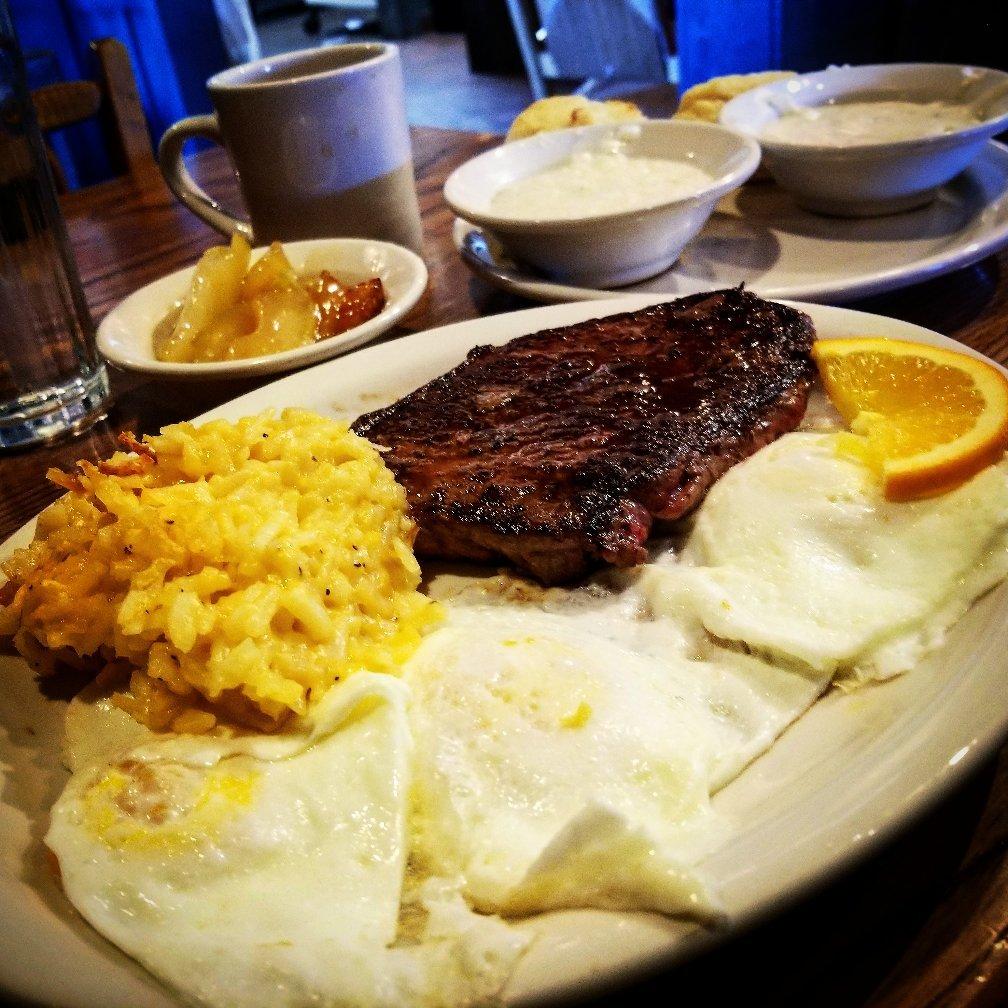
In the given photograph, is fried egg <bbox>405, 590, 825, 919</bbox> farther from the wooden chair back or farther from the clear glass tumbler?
the wooden chair back

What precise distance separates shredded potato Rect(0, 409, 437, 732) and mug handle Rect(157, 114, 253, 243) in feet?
4.63

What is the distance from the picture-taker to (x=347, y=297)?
2182mm

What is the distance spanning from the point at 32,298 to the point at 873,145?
2240mm

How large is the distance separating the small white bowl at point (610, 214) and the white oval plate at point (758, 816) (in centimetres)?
140

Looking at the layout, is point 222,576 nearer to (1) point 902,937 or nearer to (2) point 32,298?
(1) point 902,937

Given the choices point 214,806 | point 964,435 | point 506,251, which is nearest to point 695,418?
point 964,435

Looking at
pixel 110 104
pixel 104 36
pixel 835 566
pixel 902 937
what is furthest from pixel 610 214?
pixel 104 36

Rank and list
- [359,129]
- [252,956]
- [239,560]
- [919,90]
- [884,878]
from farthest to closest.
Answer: [919,90] < [359,129] < [239,560] < [884,878] < [252,956]

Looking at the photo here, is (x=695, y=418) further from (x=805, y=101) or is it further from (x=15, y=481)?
(x=805, y=101)

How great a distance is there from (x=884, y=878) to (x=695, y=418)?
0.80m

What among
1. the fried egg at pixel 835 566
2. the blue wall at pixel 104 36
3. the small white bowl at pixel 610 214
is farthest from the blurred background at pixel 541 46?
the fried egg at pixel 835 566

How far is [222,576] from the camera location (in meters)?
1.24

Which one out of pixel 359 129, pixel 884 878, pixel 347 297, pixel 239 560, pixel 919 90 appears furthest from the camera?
pixel 919 90

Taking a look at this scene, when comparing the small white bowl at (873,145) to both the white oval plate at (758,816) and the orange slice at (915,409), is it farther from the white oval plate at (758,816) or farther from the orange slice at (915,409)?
the white oval plate at (758,816)
